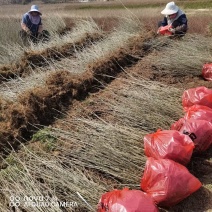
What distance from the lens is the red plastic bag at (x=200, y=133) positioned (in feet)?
10.3

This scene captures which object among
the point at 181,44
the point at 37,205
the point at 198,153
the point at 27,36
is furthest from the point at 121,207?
the point at 27,36

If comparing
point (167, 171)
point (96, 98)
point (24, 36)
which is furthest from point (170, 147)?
point (24, 36)

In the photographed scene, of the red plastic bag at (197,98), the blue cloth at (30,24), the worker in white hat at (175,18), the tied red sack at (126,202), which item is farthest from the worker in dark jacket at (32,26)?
the tied red sack at (126,202)

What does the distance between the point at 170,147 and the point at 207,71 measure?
2525 mm

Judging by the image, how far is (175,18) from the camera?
6.72 metres

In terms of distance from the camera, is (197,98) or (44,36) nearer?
(197,98)

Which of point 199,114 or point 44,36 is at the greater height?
point 44,36

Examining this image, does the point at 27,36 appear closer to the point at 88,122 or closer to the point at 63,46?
the point at 63,46

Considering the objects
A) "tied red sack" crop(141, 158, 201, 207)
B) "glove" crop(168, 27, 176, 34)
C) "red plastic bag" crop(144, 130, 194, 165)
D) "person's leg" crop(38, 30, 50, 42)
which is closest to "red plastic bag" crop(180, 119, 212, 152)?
"red plastic bag" crop(144, 130, 194, 165)

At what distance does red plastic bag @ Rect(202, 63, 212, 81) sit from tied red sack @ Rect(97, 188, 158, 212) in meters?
3.11

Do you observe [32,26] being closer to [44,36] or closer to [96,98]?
[44,36]

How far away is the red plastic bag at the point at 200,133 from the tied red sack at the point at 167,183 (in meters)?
0.61

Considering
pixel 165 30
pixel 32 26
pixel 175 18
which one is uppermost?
pixel 32 26

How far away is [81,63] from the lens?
526 centimetres
